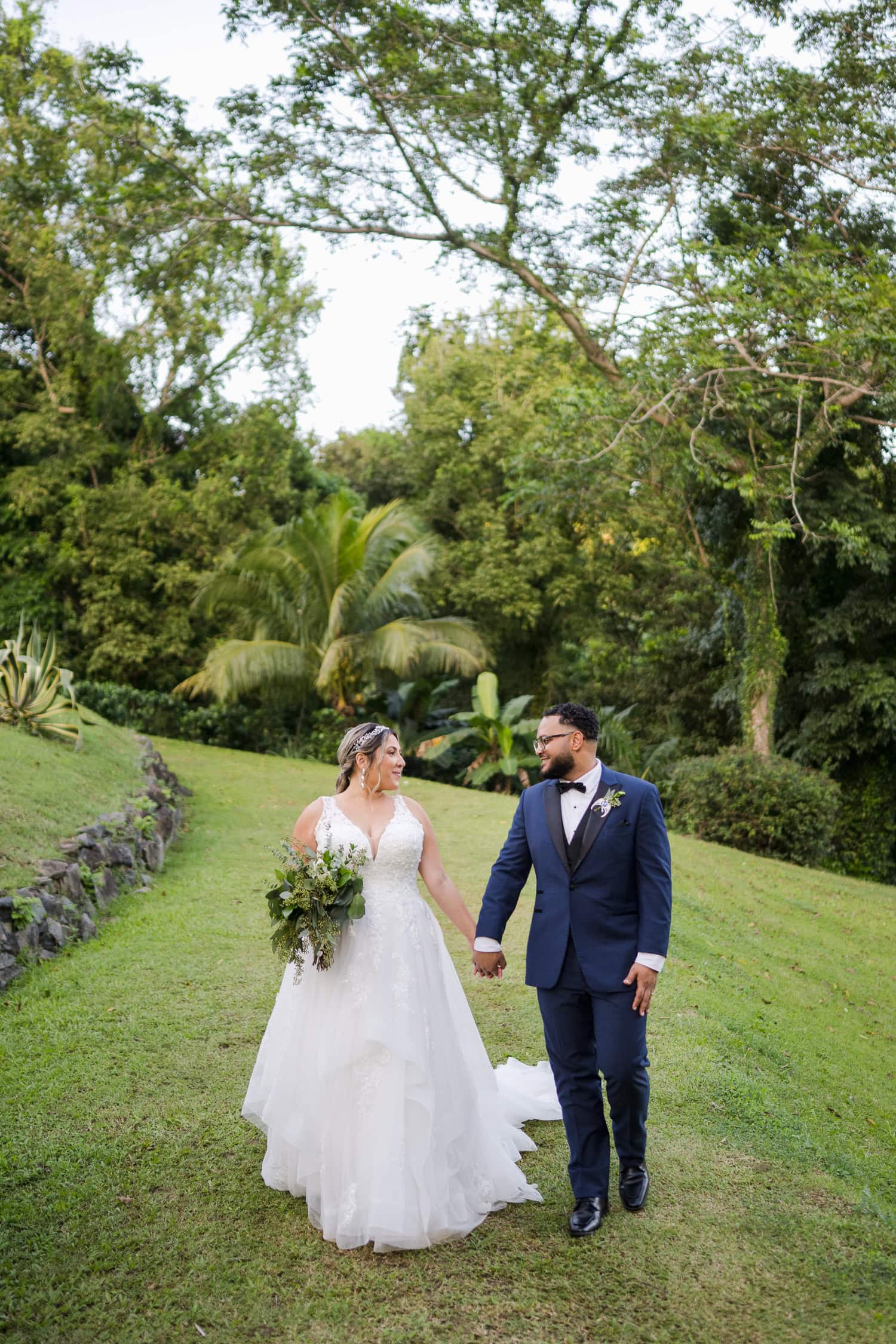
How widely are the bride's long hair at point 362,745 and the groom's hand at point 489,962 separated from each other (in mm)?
832

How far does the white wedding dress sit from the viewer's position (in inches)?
155

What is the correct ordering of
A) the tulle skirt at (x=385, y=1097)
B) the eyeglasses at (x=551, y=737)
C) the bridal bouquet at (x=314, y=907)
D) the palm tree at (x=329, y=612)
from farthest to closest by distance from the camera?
the palm tree at (x=329, y=612) → the eyeglasses at (x=551, y=737) → the bridal bouquet at (x=314, y=907) → the tulle skirt at (x=385, y=1097)

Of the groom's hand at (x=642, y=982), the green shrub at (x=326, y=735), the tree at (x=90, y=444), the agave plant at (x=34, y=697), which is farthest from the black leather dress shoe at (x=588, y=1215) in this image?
the tree at (x=90, y=444)

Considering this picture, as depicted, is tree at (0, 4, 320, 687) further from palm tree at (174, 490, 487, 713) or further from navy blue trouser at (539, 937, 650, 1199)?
navy blue trouser at (539, 937, 650, 1199)

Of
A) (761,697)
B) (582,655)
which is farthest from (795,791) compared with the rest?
(582,655)

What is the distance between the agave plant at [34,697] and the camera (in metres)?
12.9

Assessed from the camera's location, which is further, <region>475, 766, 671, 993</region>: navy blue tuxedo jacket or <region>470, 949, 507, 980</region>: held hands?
<region>470, 949, 507, 980</region>: held hands

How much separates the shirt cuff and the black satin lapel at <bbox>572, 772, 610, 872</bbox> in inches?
17.0

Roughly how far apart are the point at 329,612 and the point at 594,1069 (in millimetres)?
18163

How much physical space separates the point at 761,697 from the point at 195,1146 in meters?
14.5

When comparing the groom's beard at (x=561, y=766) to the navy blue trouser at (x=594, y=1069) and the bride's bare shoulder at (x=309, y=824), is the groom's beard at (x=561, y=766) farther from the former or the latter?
the bride's bare shoulder at (x=309, y=824)

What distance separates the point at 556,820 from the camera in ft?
14.4

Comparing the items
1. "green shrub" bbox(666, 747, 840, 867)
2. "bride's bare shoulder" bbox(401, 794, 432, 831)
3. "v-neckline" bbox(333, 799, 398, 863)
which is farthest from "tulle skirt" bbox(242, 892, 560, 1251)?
"green shrub" bbox(666, 747, 840, 867)

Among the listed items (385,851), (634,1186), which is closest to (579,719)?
(385,851)
